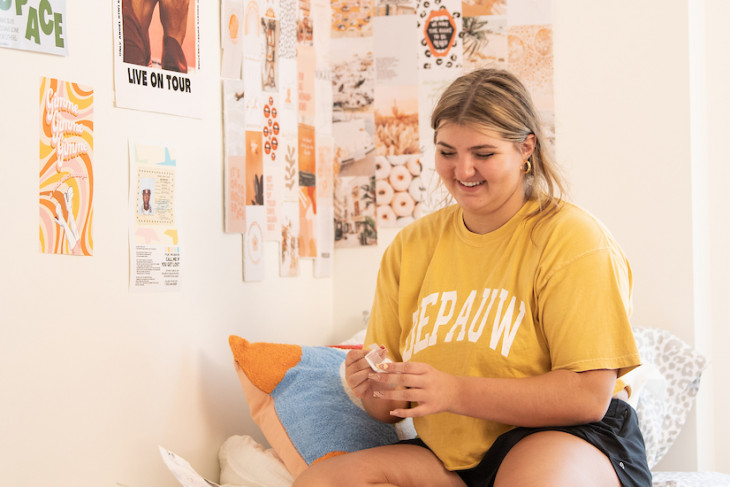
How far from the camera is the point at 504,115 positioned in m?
1.44

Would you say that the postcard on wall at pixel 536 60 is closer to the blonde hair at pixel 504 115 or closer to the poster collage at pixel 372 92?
the poster collage at pixel 372 92

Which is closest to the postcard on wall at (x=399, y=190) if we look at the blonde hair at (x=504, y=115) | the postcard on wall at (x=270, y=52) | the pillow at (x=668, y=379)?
the postcard on wall at (x=270, y=52)

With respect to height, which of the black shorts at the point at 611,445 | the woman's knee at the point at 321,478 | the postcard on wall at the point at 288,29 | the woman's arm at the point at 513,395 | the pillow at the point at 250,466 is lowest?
the pillow at the point at 250,466

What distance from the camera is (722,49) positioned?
2.45m

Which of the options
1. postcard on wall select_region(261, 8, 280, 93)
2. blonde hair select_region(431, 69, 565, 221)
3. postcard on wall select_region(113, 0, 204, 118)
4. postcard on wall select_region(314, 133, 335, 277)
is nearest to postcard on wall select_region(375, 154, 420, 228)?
postcard on wall select_region(314, 133, 335, 277)

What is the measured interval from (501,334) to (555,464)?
0.27 meters

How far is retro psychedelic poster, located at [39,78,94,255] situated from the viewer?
138cm

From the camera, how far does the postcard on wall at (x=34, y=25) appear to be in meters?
1.31

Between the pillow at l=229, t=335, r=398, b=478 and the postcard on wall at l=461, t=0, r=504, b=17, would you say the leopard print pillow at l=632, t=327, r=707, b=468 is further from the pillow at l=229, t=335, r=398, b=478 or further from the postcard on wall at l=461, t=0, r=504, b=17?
the postcard on wall at l=461, t=0, r=504, b=17

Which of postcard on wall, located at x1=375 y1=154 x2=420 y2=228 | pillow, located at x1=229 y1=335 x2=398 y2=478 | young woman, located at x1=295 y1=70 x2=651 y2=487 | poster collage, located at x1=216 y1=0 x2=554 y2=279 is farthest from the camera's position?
postcard on wall, located at x1=375 y1=154 x2=420 y2=228

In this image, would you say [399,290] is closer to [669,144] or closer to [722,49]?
[669,144]

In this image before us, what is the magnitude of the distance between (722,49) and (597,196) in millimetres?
601

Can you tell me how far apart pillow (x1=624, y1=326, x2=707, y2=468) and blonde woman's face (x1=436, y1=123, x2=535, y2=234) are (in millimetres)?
845

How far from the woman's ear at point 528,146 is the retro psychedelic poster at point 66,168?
80 centimetres
